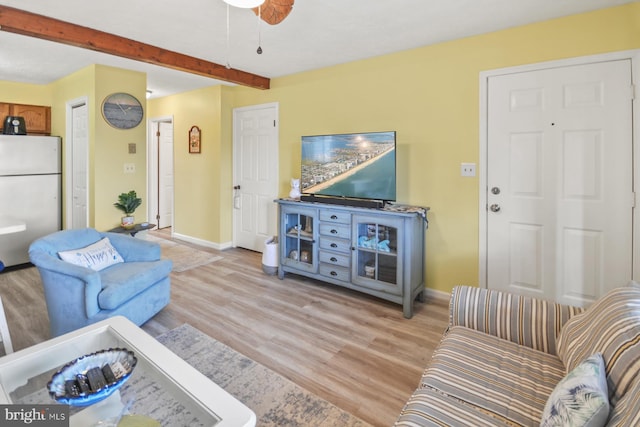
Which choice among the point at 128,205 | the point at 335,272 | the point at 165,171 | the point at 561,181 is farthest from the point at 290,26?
the point at 165,171

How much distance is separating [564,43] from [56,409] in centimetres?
363

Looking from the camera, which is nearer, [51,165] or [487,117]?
[487,117]

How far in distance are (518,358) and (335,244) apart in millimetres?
1977

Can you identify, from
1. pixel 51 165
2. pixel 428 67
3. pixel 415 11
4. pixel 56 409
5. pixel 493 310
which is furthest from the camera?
pixel 51 165

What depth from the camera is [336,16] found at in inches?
101

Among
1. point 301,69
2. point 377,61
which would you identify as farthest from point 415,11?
point 301,69

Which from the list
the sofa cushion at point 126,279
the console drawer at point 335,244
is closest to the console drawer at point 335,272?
the console drawer at point 335,244

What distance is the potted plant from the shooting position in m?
4.07

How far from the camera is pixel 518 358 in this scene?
155 centimetres

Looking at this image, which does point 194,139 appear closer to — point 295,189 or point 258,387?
point 295,189

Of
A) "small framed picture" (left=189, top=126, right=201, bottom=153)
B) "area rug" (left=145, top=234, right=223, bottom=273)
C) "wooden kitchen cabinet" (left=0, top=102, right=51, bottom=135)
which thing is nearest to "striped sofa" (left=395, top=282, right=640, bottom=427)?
"area rug" (left=145, top=234, right=223, bottom=273)

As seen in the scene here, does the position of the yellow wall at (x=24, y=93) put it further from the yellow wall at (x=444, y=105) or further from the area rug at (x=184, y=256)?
the yellow wall at (x=444, y=105)

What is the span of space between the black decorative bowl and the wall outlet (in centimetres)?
278

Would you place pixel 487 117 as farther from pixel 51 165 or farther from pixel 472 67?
pixel 51 165
